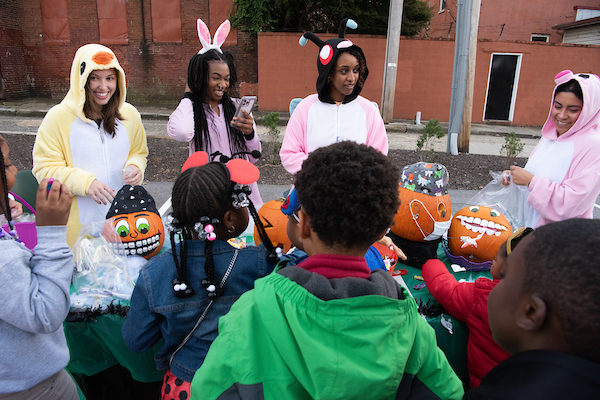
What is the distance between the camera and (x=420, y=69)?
14.7m

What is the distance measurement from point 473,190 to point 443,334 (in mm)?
5189

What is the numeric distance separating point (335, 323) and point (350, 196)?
352 mm

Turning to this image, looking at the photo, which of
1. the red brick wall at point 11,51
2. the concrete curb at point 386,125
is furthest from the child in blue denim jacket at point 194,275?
the red brick wall at point 11,51

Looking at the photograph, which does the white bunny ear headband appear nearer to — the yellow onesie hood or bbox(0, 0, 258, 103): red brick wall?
the yellow onesie hood

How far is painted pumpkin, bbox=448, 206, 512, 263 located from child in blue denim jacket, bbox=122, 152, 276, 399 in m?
1.41

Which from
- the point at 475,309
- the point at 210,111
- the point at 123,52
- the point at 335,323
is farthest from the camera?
the point at 123,52

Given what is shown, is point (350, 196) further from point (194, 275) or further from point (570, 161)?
point (570, 161)

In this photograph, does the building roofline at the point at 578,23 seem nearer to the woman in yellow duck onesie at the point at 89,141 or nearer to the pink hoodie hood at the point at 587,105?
the pink hoodie hood at the point at 587,105

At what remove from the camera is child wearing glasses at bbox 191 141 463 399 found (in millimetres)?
982

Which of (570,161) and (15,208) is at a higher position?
(570,161)

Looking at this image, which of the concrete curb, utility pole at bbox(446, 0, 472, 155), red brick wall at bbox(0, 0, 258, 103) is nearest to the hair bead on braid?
utility pole at bbox(446, 0, 472, 155)

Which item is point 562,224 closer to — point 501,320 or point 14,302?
point 501,320

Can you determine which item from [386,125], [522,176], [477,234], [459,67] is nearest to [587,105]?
[522,176]

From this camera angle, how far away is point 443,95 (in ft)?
48.9
